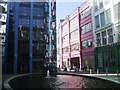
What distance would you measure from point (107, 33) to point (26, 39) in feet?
63.5

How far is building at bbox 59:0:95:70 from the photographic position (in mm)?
54406

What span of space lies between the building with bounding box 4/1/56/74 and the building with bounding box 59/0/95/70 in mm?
9869

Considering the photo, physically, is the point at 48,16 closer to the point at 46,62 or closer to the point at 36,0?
the point at 36,0

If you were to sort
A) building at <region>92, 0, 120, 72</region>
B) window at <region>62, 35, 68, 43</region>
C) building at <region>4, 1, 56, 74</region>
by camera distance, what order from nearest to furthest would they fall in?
1. building at <region>92, 0, 120, 72</region>
2. building at <region>4, 1, 56, 74</region>
3. window at <region>62, 35, 68, 43</region>

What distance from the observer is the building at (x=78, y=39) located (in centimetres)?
5441

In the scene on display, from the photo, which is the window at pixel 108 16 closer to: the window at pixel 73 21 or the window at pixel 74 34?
the window at pixel 74 34

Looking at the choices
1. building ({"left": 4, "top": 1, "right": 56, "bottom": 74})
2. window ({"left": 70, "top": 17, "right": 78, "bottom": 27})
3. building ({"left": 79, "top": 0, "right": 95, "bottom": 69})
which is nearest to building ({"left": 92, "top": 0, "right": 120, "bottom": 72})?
building ({"left": 79, "top": 0, "right": 95, "bottom": 69})

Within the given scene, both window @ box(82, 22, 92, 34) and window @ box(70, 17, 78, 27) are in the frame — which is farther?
window @ box(70, 17, 78, 27)

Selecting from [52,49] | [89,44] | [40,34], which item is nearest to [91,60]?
[89,44]

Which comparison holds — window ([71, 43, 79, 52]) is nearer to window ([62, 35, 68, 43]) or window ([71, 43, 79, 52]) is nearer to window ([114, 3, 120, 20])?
window ([62, 35, 68, 43])

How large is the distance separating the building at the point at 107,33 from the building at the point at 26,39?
12906 mm

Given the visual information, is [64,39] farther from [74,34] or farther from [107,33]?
[107,33]

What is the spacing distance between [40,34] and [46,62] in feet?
22.6

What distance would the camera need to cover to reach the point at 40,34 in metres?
54.8
